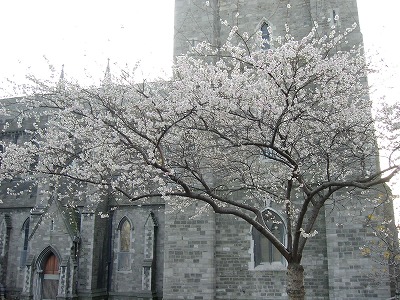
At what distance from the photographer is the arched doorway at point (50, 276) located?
22.0 meters

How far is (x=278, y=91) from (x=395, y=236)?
8.95 metres

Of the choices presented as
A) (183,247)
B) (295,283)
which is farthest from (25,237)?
(295,283)

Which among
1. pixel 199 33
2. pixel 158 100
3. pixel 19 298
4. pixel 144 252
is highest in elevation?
pixel 199 33

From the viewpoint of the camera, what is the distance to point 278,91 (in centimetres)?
979

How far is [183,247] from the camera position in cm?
1503

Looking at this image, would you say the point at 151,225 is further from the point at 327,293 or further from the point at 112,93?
the point at 112,93

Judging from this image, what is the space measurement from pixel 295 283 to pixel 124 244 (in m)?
14.9

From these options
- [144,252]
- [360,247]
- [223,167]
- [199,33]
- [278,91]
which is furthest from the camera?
[144,252]

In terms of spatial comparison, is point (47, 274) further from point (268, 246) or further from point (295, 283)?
point (295, 283)

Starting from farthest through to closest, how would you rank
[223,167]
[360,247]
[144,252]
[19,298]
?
[19,298], [144,252], [360,247], [223,167]

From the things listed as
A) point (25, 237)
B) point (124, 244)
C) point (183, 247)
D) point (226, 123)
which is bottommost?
point (183, 247)

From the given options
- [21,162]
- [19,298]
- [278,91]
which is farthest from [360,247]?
[19,298]

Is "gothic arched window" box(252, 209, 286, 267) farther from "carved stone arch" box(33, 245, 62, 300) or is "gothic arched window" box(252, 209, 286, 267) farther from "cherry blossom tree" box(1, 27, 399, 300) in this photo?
"carved stone arch" box(33, 245, 62, 300)

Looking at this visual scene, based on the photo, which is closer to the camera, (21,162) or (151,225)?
(21,162)
